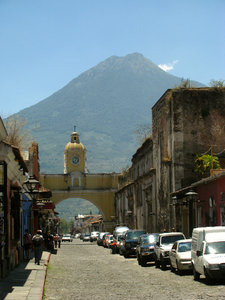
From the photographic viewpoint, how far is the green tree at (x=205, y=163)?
35.6m

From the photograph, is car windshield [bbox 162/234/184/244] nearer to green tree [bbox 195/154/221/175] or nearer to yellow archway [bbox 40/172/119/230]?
green tree [bbox 195/154/221/175]

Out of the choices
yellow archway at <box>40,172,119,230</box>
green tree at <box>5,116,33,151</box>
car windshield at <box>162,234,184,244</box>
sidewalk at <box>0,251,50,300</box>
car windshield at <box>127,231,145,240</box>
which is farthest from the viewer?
yellow archway at <box>40,172,119,230</box>

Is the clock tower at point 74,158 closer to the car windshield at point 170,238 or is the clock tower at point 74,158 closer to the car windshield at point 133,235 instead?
the car windshield at point 133,235

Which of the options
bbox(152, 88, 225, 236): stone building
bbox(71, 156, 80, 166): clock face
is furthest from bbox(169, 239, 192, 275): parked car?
bbox(71, 156, 80, 166): clock face

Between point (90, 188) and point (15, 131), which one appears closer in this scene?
point (15, 131)

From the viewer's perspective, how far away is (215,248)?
1752 centimetres

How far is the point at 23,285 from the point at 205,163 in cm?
2073

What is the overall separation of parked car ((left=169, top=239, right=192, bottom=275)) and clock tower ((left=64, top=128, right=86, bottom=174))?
68.8 m

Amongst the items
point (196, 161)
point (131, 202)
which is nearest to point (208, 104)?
point (196, 161)

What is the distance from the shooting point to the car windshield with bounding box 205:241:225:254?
57.0 ft

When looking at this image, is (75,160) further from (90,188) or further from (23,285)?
(23,285)

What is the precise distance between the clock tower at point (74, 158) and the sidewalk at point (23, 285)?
227 feet

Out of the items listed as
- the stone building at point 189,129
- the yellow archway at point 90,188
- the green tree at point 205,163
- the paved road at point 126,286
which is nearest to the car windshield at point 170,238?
the paved road at point 126,286

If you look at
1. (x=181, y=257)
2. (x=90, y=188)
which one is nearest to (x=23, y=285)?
(x=181, y=257)
